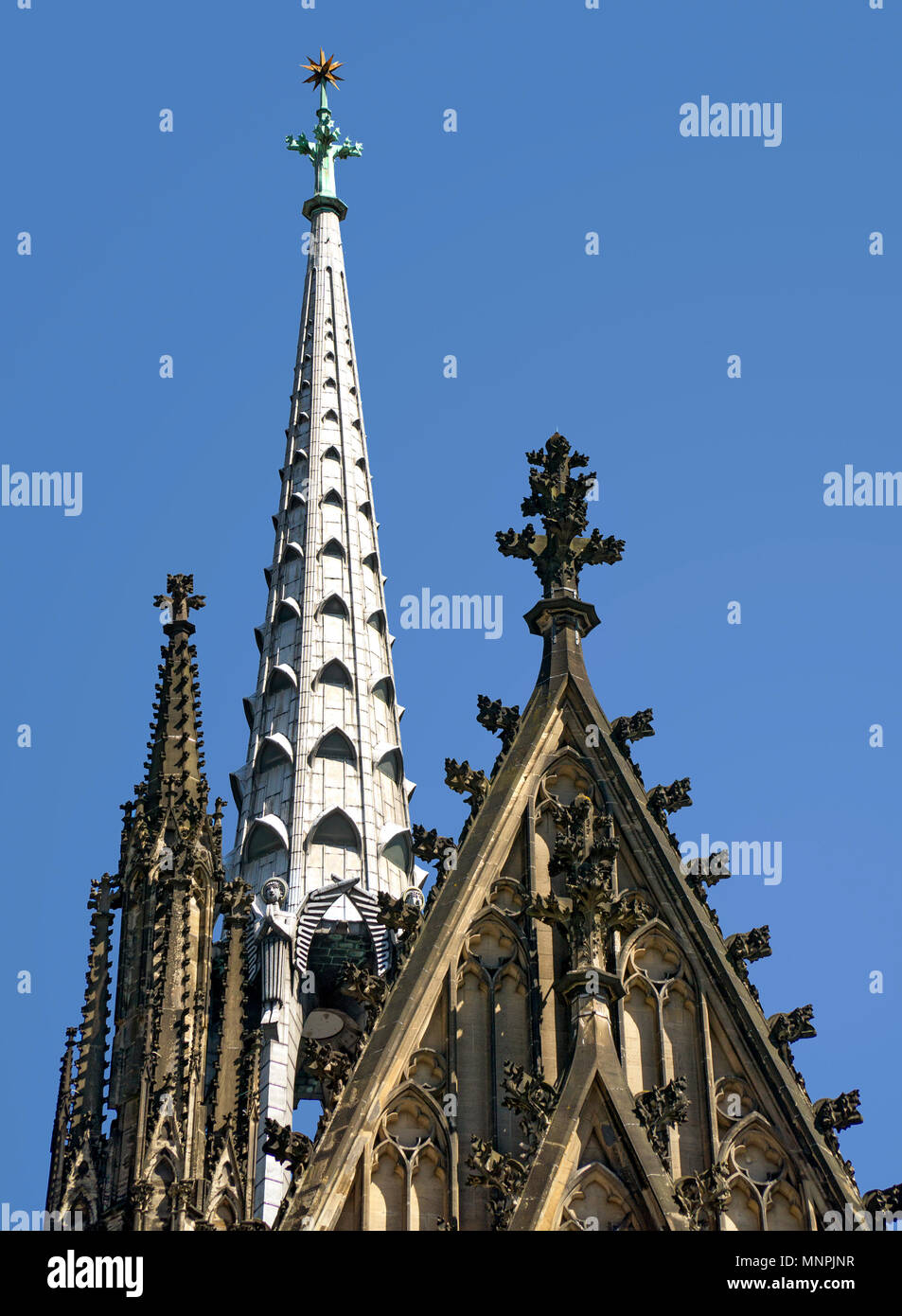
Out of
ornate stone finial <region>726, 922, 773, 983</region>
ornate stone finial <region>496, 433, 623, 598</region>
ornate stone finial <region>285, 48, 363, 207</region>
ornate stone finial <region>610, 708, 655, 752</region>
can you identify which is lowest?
ornate stone finial <region>726, 922, 773, 983</region>

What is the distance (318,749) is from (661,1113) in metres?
16.6

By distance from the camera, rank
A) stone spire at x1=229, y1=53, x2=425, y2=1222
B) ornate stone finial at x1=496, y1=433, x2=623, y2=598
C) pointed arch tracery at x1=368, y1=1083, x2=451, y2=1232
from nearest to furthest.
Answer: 1. pointed arch tracery at x1=368, y1=1083, x2=451, y2=1232
2. ornate stone finial at x1=496, y1=433, x2=623, y2=598
3. stone spire at x1=229, y1=53, x2=425, y2=1222

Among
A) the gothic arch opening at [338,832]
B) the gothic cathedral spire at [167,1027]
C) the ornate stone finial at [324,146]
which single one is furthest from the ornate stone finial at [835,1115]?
the ornate stone finial at [324,146]

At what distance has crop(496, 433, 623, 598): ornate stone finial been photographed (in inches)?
1516

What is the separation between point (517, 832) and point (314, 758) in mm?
12457

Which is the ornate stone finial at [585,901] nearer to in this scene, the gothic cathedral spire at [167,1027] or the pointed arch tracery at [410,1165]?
the pointed arch tracery at [410,1165]

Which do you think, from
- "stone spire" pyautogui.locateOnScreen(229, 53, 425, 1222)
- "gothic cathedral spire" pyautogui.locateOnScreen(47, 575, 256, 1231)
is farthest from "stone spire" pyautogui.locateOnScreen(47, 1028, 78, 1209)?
"stone spire" pyautogui.locateOnScreen(229, 53, 425, 1222)

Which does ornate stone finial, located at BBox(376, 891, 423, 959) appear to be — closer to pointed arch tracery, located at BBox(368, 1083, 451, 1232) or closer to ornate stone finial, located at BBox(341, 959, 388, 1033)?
ornate stone finial, located at BBox(341, 959, 388, 1033)

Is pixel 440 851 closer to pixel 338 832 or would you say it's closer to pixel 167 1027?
pixel 167 1027

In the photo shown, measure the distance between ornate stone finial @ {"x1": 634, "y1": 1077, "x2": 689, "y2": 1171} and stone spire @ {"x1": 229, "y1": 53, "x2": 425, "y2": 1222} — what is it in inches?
398

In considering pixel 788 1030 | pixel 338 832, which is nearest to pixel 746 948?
pixel 788 1030

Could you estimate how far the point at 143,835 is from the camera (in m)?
34.6
